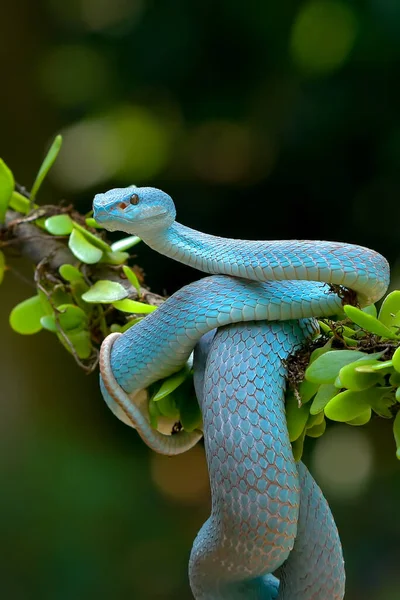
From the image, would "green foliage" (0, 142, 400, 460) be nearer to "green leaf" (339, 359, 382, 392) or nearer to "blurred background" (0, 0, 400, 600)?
"green leaf" (339, 359, 382, 392)

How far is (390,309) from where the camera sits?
0.70 meters

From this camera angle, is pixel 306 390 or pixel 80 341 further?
pixel 80 341

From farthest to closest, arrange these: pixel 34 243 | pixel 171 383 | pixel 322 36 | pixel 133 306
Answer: pixel 322 36 < pixel 34 243 < pixel 133 306 < pixel 171 383

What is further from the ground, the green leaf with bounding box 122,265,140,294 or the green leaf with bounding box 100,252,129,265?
the green leaf with bounding box 122,265,140,294

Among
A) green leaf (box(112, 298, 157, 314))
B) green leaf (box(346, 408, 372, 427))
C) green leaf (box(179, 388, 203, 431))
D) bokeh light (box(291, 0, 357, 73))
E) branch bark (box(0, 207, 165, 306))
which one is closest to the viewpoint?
green leaf (box(346, 408, 372, 427))

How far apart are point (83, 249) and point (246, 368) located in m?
0.45

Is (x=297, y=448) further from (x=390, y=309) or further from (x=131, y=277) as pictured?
(x=131, y=277)

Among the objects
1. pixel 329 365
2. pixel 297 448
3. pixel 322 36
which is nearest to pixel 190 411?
pixel 297 448

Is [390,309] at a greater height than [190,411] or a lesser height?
greater

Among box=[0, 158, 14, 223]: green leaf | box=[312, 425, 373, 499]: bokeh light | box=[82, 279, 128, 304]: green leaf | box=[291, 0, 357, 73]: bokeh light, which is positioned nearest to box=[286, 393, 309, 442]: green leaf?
box=[82, 279, 128, 304]: green leaf

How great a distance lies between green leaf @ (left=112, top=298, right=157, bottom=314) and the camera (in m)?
0.94

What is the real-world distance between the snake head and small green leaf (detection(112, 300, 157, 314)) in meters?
0.20

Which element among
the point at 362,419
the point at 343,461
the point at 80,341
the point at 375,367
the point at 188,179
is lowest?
the point at 343,461

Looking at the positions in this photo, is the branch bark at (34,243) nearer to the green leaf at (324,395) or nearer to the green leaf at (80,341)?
the green leaf at (80,341)
